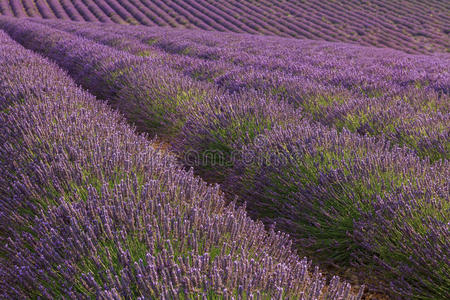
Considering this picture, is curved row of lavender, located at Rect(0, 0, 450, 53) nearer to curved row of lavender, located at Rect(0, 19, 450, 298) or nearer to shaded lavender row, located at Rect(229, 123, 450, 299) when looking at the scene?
curved row of lavender, located at Rect(0, 19, 450, 298)

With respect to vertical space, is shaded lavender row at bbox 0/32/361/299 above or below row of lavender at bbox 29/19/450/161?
below

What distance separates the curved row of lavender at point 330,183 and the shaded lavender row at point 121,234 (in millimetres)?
369

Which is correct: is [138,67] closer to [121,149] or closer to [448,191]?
[121,149]

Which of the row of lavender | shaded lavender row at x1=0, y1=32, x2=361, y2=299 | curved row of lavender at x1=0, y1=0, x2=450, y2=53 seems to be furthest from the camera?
curved row of lavender at x1=0, y1=0, x2=450, y2=53

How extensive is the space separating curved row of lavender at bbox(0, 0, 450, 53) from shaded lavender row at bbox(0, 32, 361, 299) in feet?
59.1

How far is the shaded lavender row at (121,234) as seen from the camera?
3.76ft

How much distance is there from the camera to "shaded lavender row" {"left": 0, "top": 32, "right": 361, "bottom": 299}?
115 cm

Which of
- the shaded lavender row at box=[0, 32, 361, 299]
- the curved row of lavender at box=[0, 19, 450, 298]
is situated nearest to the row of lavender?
the curved row of lavender at box=[0, 19, 450, 298]

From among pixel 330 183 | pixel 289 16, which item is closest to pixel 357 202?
pixel 330 183

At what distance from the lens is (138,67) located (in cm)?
485

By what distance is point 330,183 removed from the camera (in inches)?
81.5

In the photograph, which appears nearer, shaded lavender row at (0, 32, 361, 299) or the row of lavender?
shaded lavender row at (0, 32, 361, 299)

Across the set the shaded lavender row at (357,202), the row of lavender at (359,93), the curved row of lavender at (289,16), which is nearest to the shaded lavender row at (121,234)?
the shaded lavender row at (357,202)

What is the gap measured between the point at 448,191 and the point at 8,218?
219 cm
